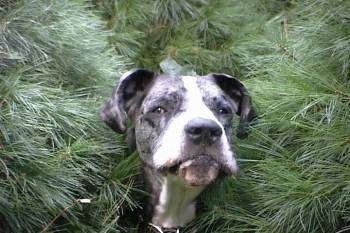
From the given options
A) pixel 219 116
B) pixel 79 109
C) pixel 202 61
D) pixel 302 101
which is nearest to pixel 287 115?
pixel 302 101

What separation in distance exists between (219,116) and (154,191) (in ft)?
1.05

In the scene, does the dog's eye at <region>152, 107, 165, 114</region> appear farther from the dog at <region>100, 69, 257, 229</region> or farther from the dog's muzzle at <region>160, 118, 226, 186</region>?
the dog's muzzle at <region>160, 118, 226, 186</region>

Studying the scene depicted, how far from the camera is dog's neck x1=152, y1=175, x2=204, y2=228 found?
2033 millimetres

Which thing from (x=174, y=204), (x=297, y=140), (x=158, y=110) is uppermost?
(x=158, y=110)

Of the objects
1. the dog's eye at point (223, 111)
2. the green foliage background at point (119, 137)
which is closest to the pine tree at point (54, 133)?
the green foliage background at point (119, 137)

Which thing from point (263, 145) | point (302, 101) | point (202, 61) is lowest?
point (202, 61)

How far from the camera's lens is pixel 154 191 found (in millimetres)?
2109

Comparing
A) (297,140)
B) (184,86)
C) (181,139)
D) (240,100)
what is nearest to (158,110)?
(184,86)

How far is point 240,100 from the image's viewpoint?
87.8 inches

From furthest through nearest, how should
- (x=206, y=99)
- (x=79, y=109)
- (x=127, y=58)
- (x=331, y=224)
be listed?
(x=127, y=58) → (x=79, y=109) → (x=206, y=99) → (x=331, y=224)

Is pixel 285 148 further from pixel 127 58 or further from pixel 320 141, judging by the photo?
pixel 127 58

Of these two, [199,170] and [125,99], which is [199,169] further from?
[125,99]

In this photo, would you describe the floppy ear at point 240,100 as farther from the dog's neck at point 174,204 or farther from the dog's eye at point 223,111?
the dog's neck at point 174,204

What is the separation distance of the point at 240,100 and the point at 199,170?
46 cm
